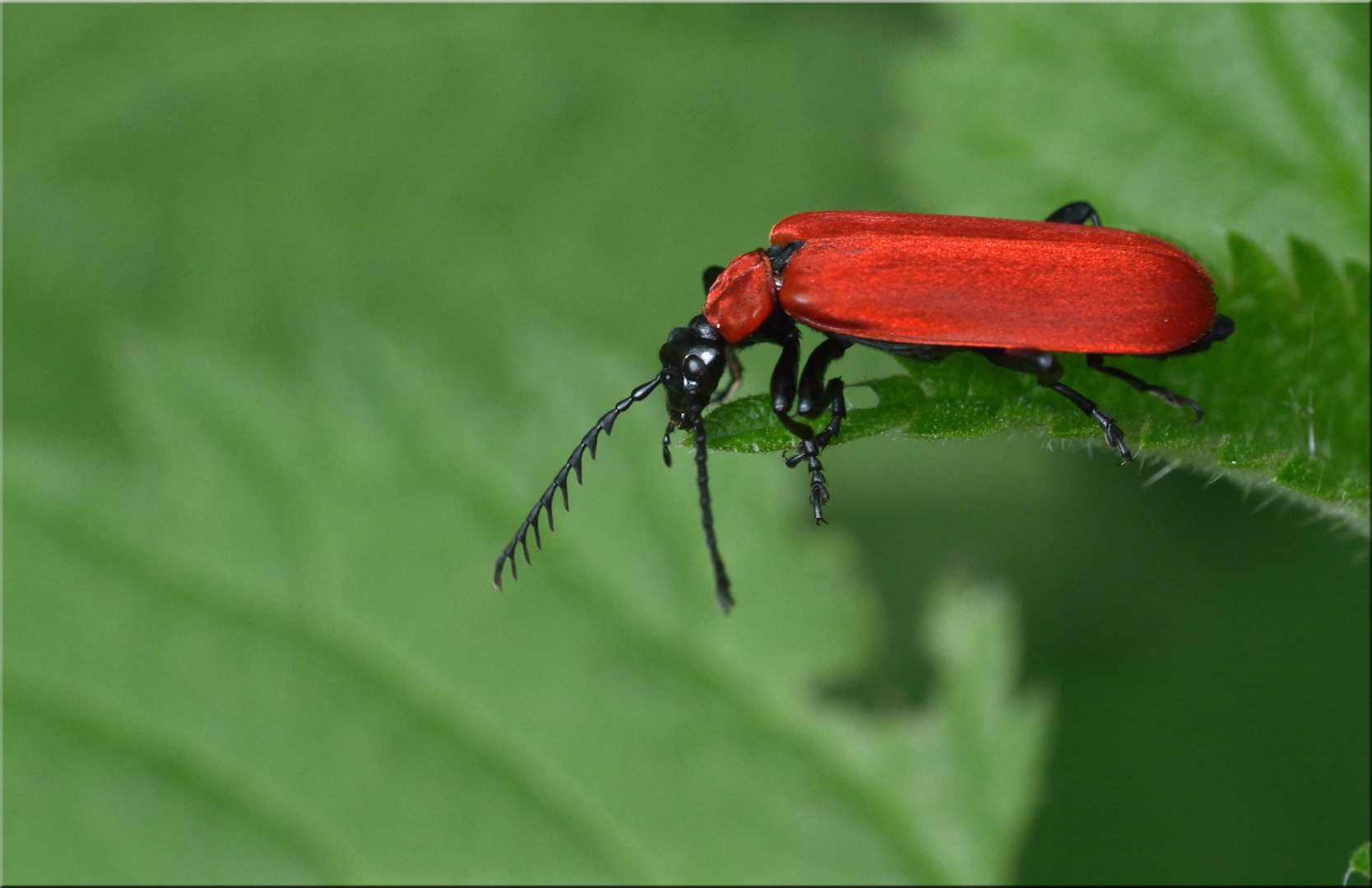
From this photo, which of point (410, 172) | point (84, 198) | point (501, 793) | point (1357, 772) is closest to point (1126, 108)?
point (1357, 772)

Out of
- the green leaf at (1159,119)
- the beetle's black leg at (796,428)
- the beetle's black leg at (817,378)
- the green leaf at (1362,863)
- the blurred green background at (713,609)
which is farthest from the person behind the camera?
the green leaf at (1159,119)

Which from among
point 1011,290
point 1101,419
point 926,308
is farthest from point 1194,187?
point 1101,419

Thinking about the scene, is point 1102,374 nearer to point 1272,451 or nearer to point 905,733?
point 1272,451

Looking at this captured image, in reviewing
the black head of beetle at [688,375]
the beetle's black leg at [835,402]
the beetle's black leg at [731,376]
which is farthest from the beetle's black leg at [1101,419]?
the beetle's black leg at [731,376]

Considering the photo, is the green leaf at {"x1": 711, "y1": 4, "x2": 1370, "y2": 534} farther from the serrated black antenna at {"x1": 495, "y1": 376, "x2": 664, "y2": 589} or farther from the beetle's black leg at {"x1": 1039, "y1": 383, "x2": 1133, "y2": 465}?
the serrated black antenna at {"x1": 495, "y1": 376, "x2": 664, "y2": 589}

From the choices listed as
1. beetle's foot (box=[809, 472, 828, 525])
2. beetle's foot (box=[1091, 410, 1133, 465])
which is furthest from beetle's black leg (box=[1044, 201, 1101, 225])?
beetle's foot (box=[809, 472, 828, 525])

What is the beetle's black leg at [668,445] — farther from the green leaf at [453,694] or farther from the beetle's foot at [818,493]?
the green leaf at [453,694]

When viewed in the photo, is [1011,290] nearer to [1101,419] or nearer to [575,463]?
[1101,419]
